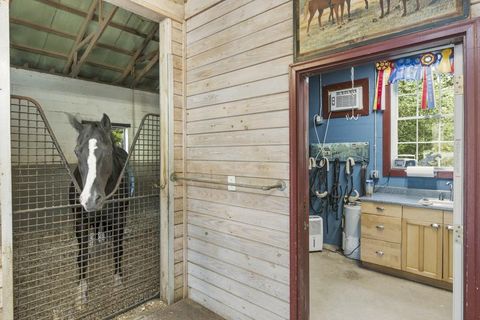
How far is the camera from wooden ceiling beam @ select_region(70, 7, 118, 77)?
11.0 ft

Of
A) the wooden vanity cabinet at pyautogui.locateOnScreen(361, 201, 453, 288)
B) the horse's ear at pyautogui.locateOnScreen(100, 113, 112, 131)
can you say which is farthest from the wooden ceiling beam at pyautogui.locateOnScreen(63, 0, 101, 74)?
the wooden vanity cabinet at pyautogui.locateOnScreen(361, 201, 453, 288)

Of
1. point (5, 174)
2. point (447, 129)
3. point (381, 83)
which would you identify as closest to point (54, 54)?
point (5, 174)

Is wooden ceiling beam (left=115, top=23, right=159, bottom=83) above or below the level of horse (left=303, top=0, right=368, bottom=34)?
above

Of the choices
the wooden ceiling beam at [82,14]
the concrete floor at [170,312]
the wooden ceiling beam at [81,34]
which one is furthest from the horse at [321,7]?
the wooden ceiling beam at [82,14]

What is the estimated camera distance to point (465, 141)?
118 centimetres

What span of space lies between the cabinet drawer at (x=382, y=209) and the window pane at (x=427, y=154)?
2.78ft

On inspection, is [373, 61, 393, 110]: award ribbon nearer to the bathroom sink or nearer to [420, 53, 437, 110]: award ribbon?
[420, 53, 437, 110]: award ribbon

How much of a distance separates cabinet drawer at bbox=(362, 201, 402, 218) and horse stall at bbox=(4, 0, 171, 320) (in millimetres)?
2407

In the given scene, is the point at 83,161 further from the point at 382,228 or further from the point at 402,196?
the point at 402,196

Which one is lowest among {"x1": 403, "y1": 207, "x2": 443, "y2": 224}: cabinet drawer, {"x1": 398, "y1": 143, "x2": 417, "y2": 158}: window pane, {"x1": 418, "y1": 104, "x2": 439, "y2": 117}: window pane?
{"x1": 403, "y1": 207, "x2": 443, "y2": 224}: cabinet drawer

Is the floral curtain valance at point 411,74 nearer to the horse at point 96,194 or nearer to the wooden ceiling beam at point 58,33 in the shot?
the horse at point 96,194

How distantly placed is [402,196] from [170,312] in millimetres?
2943

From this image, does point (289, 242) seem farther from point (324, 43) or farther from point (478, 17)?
point (478, 17)

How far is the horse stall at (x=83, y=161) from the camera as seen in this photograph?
76.2 inches
